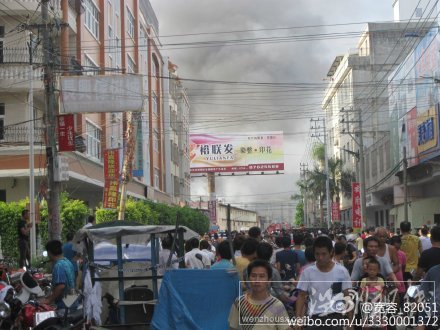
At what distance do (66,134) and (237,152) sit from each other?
158 feet

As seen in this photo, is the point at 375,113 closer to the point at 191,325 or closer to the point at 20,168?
the point at 20,168

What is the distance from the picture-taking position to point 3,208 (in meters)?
25.8

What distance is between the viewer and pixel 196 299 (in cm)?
933

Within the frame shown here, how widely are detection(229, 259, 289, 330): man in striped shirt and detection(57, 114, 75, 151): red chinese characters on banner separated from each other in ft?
58.9

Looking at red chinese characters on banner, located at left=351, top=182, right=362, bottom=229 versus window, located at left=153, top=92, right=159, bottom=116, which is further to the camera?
window, located at left=153, top=92, right=159, bottom=116

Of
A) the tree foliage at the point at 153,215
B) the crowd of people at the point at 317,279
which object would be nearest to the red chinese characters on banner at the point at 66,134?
the tree foliage at the point at 153,215

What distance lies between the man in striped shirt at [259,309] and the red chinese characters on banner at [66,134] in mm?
17954

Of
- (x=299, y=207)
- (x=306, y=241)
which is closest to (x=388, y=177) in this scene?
(x=306, y=241)

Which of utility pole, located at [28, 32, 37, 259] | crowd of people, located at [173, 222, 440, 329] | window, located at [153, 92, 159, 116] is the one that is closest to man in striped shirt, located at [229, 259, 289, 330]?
crowd of people, located at [173, 222, 440, 329]

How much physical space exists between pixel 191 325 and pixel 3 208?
18.0 meters

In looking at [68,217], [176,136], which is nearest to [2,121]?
[68,217]

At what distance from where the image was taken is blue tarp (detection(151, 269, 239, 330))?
9.16 m

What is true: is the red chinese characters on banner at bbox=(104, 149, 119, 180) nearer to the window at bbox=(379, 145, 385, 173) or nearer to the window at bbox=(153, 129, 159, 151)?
the window at bbox=(153, 129, 159, 151)

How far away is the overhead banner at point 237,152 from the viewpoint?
230 ft
